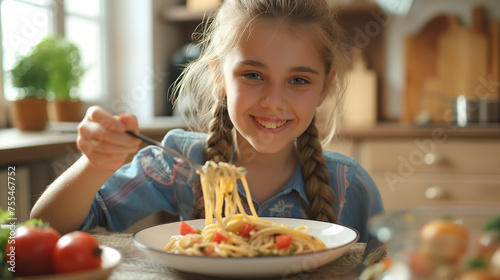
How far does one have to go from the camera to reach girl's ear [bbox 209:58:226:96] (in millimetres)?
1416

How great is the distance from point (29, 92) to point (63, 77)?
297 millimetres

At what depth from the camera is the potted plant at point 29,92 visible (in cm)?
222

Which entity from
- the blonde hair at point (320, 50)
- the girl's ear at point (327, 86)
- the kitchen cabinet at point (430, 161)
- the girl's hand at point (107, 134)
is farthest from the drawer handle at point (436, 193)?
the girl's hand at point (107, 134)

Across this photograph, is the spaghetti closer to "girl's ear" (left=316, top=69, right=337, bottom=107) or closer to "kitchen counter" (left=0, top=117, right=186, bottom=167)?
"girl's ear" (left=316, top=69, right=337, bottom=107)

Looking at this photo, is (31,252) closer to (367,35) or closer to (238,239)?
(238,239)

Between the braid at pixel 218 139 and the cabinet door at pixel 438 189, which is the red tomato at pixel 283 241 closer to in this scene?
the braid at pixel 218 139

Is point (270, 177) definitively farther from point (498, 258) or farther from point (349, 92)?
point (349, 92)

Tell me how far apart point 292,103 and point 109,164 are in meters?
0.49

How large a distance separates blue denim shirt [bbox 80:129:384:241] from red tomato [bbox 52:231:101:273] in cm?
59

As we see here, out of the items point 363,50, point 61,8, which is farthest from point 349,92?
point 61,8

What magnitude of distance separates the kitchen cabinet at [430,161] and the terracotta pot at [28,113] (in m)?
1.56

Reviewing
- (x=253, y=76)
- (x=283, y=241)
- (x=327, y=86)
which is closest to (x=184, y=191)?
(x=253, y=76)

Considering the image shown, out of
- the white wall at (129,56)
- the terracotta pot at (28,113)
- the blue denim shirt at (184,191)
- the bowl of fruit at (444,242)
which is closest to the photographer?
the bowl of fruit at (444,242)

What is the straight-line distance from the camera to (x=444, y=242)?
54cm
